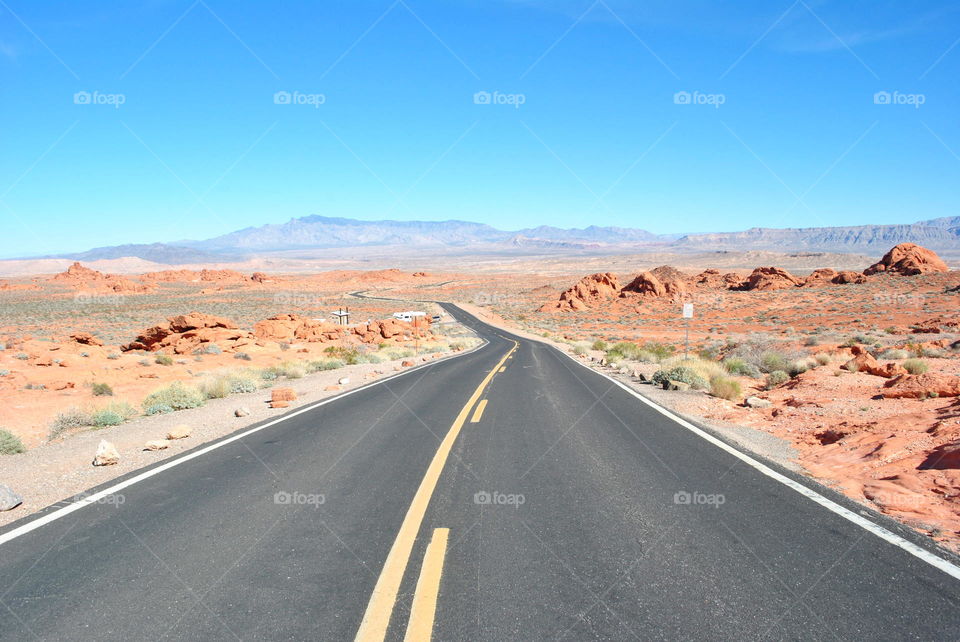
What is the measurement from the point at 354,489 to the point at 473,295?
323 ft

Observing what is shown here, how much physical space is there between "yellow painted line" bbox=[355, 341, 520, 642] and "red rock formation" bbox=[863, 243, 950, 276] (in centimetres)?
8141

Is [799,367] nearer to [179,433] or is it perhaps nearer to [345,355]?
[179,433]

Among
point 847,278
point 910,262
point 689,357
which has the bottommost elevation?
point 689,357

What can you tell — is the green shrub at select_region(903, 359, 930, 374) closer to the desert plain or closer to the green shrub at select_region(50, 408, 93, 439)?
the desert plain

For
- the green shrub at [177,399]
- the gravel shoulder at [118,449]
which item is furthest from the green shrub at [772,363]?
the green shrub at [177,399]

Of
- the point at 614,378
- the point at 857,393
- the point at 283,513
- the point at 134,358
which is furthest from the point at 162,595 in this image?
the point at 134,358

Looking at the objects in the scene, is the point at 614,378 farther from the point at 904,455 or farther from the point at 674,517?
the point at 674,517

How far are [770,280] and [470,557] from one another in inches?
3320

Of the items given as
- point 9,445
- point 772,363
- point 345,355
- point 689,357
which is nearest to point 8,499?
point 9,445

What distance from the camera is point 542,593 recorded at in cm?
382

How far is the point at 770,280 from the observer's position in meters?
78.1

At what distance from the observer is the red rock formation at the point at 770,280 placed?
76.9 m

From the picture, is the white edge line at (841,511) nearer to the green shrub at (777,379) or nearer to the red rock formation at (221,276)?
the green shrub at (777,379)

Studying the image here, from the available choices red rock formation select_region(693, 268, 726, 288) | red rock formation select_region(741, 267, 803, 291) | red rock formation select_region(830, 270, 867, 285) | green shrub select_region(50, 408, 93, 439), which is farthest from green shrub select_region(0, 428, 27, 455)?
red rock formation select_region(693, 268, 726, 288)
